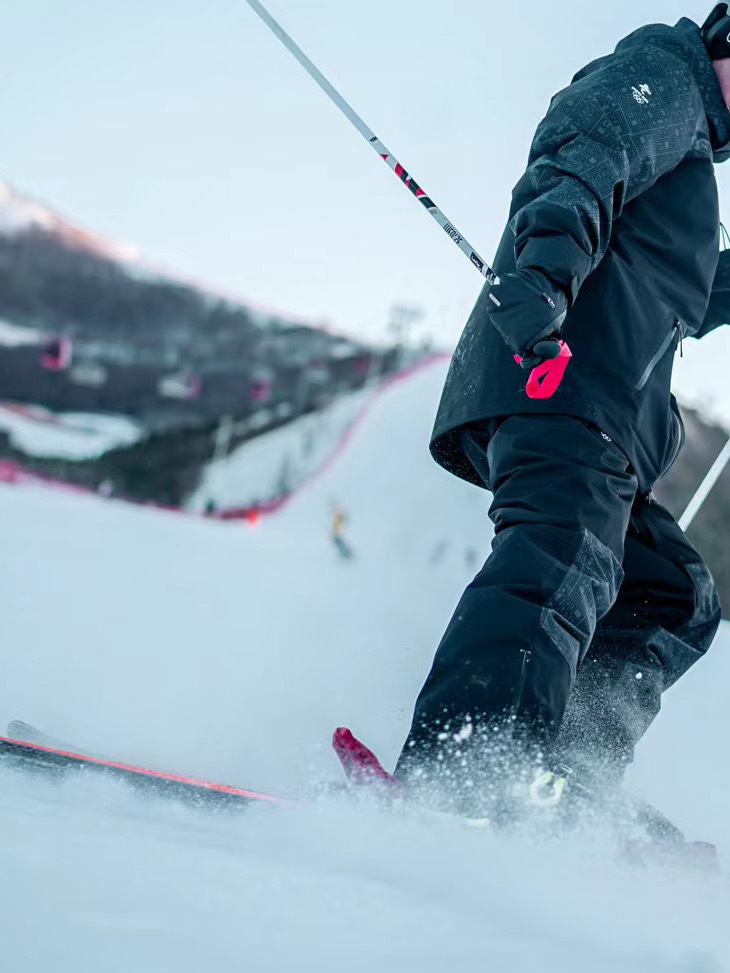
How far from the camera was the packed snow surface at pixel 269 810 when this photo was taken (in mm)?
737

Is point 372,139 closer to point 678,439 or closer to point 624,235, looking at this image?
point 624,235

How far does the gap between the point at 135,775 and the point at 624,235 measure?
46.4 inches

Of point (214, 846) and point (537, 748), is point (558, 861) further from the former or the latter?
point (214, 846)

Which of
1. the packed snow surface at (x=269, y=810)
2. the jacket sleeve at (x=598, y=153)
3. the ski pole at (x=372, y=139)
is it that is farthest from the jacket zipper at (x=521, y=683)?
the ski pole at (x=372, y=139)

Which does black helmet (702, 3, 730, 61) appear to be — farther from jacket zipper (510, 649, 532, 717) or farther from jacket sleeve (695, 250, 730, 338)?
jacket zipper (510, 649, 532, 717)

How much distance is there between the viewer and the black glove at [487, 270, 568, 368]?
134 cm

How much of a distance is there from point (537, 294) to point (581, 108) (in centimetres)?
37

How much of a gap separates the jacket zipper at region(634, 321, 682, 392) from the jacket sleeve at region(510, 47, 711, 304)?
0.22 meters

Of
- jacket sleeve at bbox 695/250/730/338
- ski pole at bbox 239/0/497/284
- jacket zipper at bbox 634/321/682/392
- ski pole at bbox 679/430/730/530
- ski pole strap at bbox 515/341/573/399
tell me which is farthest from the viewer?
ski pole at bbox 679/430/730/530

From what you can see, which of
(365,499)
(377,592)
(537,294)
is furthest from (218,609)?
(365,499)

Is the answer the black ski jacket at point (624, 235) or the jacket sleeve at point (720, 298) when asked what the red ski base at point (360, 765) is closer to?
the black ski jacket at point (624, 235)

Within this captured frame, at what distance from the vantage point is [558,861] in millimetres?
1135

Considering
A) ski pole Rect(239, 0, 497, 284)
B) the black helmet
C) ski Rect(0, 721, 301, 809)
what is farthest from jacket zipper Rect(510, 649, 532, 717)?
the black helmet

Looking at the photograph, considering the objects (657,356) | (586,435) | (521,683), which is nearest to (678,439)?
(657,356)
